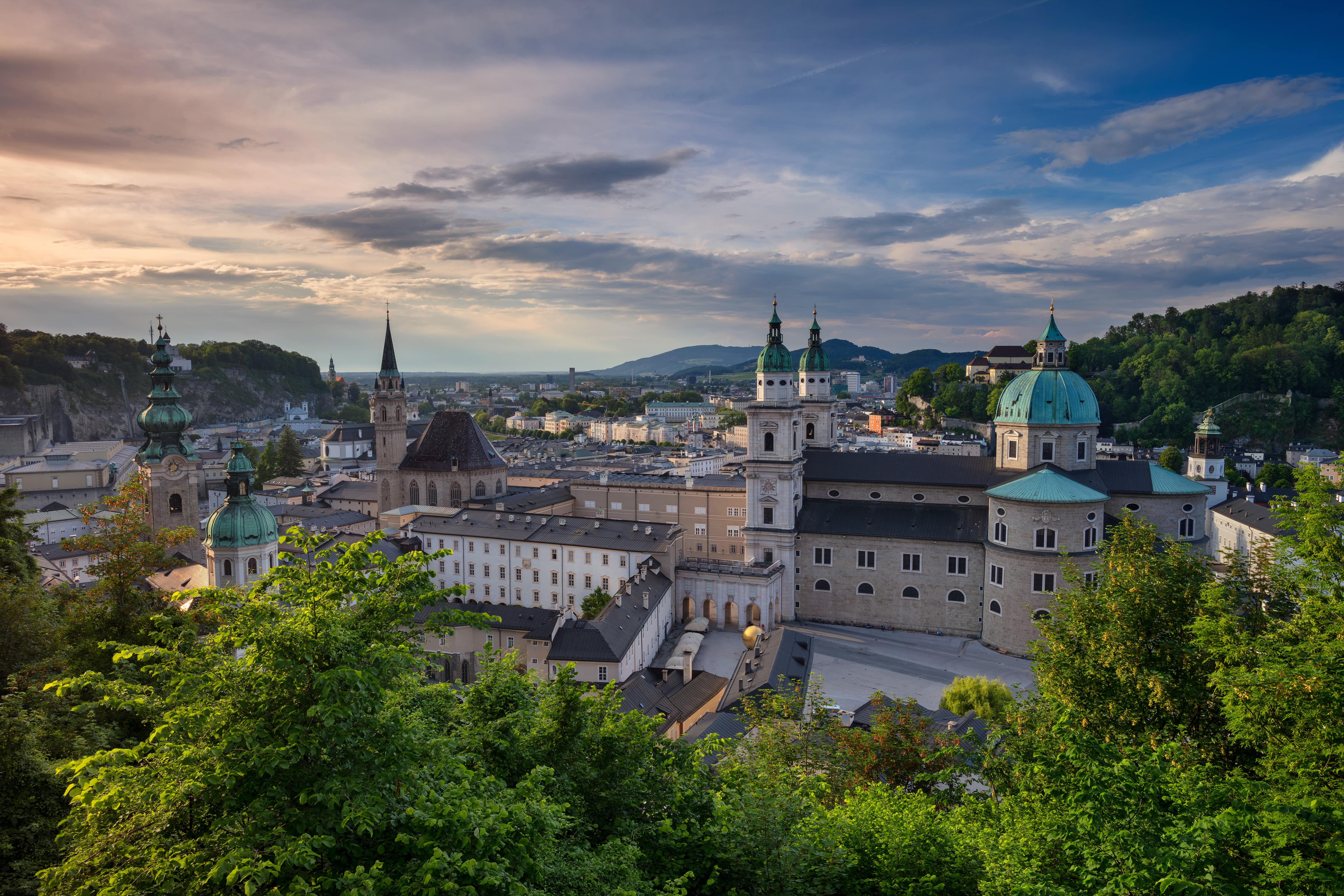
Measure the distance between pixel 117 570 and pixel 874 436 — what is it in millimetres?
134443

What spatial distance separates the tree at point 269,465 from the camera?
112438 mm

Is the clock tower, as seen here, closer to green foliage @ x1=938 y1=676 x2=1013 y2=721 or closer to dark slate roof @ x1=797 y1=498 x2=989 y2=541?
dark slate roof @ x1=797 y1=498 x2=989 y2=541

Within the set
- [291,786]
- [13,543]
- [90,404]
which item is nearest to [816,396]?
[13,543]

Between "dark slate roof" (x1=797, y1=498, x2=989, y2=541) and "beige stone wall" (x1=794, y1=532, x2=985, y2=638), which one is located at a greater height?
"dark slate roof" (x1=797, y1=498, x2=989, y2=541)

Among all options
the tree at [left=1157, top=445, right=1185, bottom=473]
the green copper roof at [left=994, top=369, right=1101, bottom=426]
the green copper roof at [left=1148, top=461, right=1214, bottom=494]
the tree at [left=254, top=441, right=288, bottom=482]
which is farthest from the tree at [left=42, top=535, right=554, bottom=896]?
the tree at [left=254, top=441, right=288, bottom=482]

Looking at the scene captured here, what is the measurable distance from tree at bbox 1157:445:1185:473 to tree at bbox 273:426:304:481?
382 ft

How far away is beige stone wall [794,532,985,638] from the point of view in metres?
47.0

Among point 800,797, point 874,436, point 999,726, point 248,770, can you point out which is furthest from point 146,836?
point 874,436

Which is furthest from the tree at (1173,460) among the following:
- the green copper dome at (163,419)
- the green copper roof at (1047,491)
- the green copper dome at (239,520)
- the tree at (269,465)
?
the tree at (269,465)

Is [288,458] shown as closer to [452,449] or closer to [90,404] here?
[90,404]

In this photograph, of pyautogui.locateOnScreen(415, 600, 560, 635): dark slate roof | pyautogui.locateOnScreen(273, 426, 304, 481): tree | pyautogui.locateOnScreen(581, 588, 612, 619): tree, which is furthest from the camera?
pyautogui.locateOnScreen(273, 426, 304, 481): tree

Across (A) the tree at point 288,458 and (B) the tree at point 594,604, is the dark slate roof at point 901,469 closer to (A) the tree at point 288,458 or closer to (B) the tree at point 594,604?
(B) the tree at point 594,604

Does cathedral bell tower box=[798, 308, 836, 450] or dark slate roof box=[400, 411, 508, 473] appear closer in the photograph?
cathedral bell tower box=[798, 308, 836, 450]

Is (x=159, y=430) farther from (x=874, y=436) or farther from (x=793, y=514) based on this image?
(x=874, y=436)
